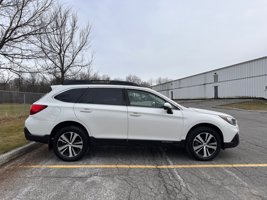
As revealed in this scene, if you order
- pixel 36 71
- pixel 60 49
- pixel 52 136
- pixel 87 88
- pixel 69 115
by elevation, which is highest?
pixel 60 49

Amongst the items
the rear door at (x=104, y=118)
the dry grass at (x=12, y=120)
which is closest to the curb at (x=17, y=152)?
the dry grass at (x=12, y=120)

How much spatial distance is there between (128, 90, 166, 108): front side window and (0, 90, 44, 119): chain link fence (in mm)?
12274

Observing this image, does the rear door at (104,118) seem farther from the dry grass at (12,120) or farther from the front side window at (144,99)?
the dry grass at (12,120)

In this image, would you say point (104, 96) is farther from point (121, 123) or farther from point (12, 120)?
point (12, 120)

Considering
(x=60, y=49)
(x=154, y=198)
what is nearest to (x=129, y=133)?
(x=154, y=198)

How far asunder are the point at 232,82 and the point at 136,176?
41167 mm

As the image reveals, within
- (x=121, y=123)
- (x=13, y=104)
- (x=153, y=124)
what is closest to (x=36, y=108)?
(x=121, y=123)

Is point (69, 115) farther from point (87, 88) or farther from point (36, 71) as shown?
point (36, 71)

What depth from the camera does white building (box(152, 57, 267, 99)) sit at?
119ft

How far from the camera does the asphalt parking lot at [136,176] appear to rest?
4.25 meters

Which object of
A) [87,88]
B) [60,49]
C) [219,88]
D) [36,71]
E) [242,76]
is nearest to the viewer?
[87,88]

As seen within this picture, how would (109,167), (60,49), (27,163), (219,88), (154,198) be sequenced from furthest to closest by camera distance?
(219,88), (60,49), (27,163), (109,167), (154,198)

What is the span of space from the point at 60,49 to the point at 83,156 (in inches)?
583

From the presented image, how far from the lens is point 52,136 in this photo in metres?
6.16
